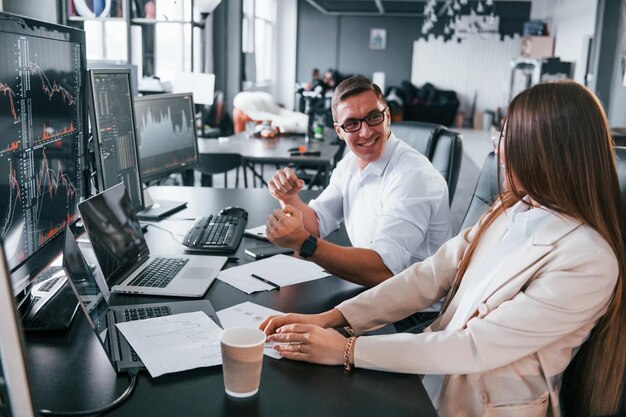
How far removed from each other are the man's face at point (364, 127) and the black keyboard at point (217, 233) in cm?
49

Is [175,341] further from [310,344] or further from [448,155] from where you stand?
[448,155]

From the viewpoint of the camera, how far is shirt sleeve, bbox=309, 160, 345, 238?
234 centimetres

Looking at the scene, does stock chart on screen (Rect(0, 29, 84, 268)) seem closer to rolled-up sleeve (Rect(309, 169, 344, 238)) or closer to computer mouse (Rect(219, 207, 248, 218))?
computer mouse (Rect(219, 207, 248, 218))

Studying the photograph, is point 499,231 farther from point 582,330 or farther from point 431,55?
point 431,55

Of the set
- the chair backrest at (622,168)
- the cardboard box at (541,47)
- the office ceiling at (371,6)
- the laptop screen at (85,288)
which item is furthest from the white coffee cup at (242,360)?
the office ceiling at (371,6)

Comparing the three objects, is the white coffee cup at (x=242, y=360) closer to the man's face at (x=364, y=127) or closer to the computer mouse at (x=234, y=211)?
the man's face at (x=364, y=127)

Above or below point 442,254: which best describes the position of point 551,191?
above

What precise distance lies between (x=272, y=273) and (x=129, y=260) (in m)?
0.38

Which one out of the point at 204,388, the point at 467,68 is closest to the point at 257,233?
the point at 204,388

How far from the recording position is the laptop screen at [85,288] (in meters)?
1.07

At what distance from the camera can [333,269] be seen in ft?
5.45

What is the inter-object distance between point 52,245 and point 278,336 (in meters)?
0.61

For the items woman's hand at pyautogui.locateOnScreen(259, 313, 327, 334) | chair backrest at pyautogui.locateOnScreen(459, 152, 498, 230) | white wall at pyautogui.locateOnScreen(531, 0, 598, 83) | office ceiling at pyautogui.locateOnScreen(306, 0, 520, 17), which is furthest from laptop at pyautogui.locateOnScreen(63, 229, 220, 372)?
office ceiling at pyautogui.locateOnScreen(306, 0, 520, 17)

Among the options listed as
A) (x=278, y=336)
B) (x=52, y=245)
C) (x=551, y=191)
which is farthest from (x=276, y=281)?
(x=551, y=191)
